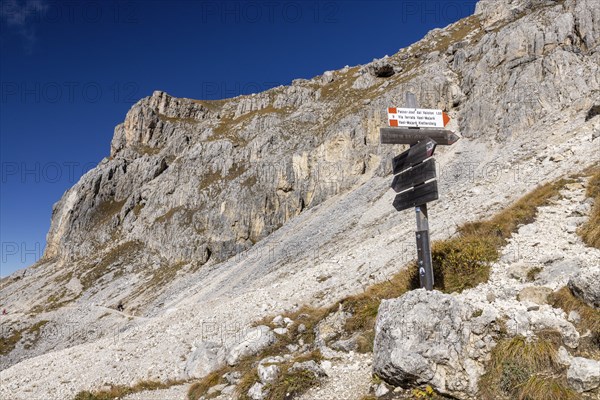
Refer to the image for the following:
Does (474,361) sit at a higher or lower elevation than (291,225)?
lower

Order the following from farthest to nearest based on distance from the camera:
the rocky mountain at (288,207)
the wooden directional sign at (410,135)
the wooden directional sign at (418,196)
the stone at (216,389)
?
the rocky mountain at (288,207) < the stone at (216,389) < the wooden directional sign at (410,135) < the wooden directional sign at (418,196)

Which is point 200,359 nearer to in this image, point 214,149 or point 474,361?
point 474,361

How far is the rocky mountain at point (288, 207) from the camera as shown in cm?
1570

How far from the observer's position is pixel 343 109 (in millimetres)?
79625

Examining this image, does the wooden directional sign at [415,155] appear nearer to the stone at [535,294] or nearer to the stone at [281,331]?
the stone at [535,294]

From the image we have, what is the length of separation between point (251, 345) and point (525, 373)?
7262 millimetres

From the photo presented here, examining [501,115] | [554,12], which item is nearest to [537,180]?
[501,115]

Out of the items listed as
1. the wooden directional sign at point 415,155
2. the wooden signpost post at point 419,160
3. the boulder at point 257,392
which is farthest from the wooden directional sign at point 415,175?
the boulder at point 257,392

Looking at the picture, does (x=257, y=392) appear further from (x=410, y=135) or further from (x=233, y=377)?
(x=410, y=135)

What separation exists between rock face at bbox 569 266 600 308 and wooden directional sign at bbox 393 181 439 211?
114 inches

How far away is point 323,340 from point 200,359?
4.59 m

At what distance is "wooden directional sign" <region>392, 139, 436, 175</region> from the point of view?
7918mm

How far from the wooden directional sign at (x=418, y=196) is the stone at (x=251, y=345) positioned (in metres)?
5.54

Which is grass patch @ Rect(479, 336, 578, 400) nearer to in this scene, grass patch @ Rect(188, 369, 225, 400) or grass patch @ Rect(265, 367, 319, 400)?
grass patch @ Rect(265, 367, 319, 400)
